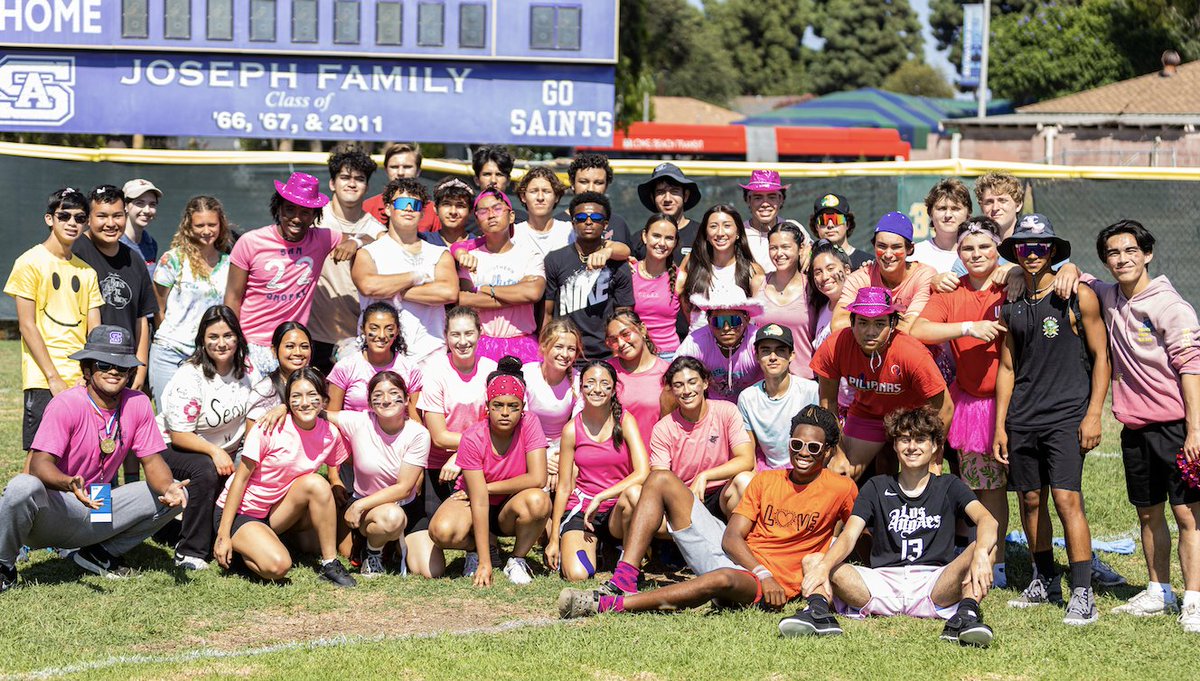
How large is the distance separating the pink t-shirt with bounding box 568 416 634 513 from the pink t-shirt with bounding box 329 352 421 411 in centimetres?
99

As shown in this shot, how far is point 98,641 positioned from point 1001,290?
14.4ft

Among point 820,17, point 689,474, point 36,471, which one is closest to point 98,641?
point 36,471

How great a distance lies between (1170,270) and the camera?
1376 cm

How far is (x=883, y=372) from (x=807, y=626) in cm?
142

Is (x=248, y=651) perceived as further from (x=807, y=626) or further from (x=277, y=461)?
(x=807, y=626)

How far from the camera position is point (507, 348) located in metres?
7.76

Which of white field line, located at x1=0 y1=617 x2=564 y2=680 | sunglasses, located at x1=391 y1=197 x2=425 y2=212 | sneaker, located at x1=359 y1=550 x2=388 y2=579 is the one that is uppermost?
sunglasses, located at x1=391 y1=197 x2=425 y2=212

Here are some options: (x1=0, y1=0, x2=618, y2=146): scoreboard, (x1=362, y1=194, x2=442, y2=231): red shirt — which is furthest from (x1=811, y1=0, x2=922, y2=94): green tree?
(x1=362, y1=194, x2=442, y2=231): red shirt

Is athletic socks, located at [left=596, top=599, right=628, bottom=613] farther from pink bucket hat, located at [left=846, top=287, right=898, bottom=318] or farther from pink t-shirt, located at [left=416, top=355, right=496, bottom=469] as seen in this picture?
pink bucket hat, located at [left=846, top=287, right=898, bottom=318]

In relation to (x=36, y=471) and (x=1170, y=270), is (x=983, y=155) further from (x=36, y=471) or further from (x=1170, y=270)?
(x=36, y=471)

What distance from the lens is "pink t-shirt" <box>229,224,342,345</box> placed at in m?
7.52

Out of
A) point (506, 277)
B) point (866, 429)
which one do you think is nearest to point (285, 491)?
point (506, 277)

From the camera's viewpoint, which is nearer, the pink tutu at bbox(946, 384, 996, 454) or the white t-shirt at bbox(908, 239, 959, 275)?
the pink tutu at bbox(946, 384, 996, 454)

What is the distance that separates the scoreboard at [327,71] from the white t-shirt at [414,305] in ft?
25.7
